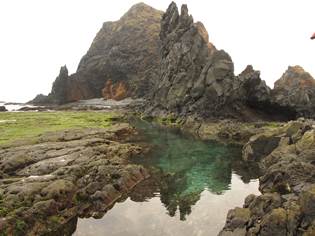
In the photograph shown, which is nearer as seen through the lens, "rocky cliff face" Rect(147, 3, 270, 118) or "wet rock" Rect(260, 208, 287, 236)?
"wet rock" Rect(260, 208, 287, 236)

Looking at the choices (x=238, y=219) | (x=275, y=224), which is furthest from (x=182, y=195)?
(x=275, y=224)

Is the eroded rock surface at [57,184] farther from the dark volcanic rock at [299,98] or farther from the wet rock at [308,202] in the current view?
the dark volcanic rock at [299,98]

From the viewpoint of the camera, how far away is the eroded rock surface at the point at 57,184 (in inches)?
1368

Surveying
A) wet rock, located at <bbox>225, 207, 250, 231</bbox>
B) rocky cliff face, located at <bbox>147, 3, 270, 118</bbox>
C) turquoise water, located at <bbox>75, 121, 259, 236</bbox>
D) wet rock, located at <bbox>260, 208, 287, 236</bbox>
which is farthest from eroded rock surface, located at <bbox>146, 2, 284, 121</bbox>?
wet rock, located at <bbox>260, 208, 287, 236</bbox>

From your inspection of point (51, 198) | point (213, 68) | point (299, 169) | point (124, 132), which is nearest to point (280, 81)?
point (213, 68)

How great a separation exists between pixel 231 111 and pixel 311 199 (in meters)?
82.7

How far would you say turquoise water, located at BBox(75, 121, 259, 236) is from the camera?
36125 mm

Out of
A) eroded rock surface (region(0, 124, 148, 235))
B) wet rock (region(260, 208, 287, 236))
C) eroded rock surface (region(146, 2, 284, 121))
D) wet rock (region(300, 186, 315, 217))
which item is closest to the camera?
wet rock (region(300, 186, 315, 217))

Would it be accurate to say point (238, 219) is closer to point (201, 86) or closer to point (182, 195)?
point (182, 195)

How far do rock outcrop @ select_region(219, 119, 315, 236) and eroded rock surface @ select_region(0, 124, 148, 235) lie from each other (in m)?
14.7

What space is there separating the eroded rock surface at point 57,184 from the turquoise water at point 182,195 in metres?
1.83

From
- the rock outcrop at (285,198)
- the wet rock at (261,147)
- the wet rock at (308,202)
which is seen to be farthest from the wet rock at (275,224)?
the wet rock at (261,147)

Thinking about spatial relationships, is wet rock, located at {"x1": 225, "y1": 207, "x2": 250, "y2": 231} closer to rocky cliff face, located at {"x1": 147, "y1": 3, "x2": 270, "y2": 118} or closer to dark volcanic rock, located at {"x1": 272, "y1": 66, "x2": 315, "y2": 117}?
rocky cliff face, located at {"x1": 147, "y1": 3, "x2": 270, "y2": 118}

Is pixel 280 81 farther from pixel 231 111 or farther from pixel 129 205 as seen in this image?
pixel 129 205
